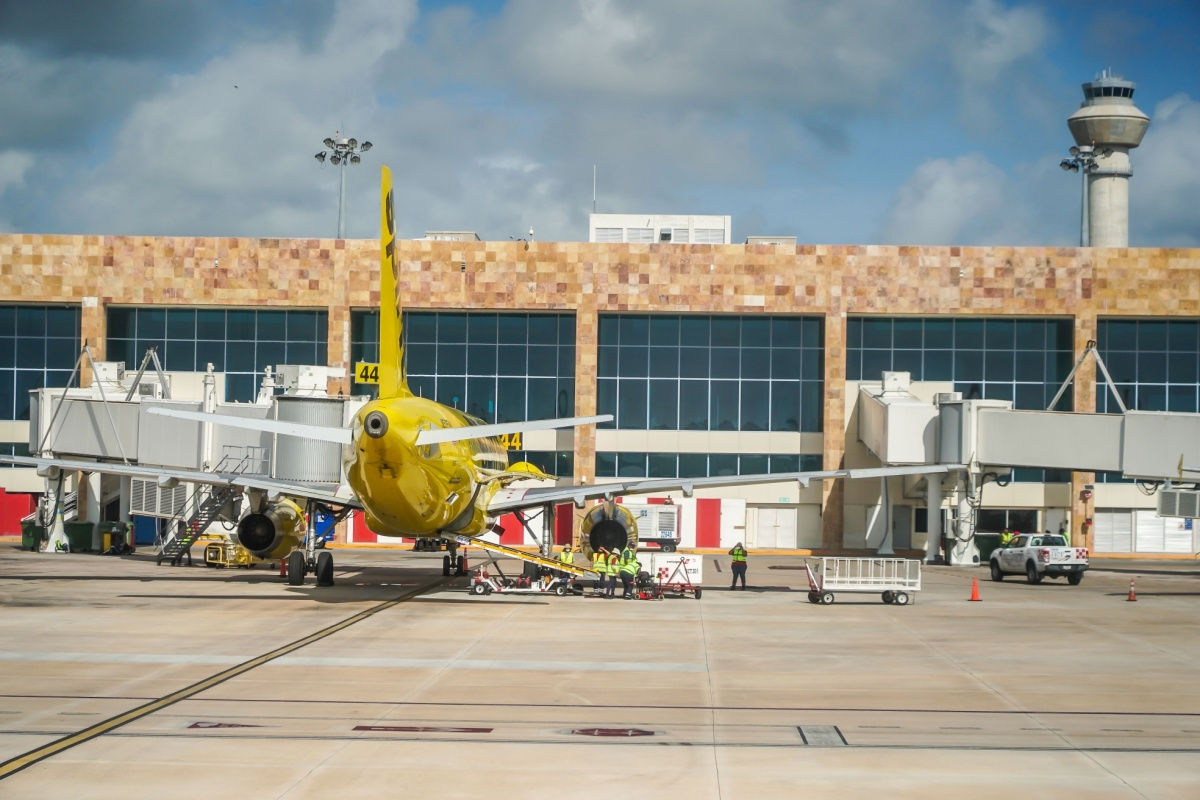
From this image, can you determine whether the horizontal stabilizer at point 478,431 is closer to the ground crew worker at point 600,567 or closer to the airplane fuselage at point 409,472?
the airplane fuselage at point 409,472

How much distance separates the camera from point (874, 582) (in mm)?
40344

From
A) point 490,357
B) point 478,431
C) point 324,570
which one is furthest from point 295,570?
point 490,357

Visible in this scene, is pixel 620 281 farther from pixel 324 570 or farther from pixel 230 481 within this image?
pixel 230 481

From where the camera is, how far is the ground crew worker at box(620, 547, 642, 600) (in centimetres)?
3966

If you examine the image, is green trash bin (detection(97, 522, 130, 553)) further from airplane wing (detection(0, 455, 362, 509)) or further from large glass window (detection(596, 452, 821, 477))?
large glass window (detection(596, 452, 821, 477))

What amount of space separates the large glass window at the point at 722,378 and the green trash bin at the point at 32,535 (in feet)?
99.4

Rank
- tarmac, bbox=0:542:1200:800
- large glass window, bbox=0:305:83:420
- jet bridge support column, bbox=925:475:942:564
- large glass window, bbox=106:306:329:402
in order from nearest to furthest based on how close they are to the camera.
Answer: tarmac, bbox=0:542:1200:800
jet bridge support column, bbox=925:475:942:564
large glass window, bbox=106:306:329:402
large glass window, bbox=0:305:83:420

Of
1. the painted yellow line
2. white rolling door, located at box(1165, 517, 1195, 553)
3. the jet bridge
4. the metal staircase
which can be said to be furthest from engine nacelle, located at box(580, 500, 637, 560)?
white rolling door, located at box(1165, 517, 1195, 553)

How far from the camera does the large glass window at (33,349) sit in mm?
77875

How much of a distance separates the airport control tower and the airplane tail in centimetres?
8928

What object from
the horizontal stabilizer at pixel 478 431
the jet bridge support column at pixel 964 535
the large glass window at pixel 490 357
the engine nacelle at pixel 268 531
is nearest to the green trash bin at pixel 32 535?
the large glass window at pixel 490 357

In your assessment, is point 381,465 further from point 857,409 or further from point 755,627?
point 857,409

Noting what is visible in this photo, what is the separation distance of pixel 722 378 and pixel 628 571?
38000mm

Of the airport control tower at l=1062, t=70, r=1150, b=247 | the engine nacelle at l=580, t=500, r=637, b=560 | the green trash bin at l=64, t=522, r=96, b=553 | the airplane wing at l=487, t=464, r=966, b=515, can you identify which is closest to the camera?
the airplane wing at l=487, t=464, r=966, b=515
